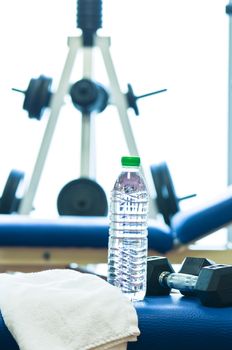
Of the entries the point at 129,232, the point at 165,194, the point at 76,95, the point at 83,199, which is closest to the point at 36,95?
the point at 76,95

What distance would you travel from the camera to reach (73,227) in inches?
111

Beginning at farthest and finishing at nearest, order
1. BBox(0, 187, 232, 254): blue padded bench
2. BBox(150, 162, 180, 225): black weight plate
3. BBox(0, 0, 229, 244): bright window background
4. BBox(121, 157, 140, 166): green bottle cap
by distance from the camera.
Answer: BBox(0, 0, 229, 244): bright window background → BBox(150, 162, 180, 225): black weight plate → BBox(0, 187, 232, 254): blue padded bench → BBox(121, 157, 140, 166): green bottle cap

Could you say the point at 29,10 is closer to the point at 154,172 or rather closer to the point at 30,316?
the point at 154,172

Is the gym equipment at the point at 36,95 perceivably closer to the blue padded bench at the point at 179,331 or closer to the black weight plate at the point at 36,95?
the black weight plate at the point at 36,95

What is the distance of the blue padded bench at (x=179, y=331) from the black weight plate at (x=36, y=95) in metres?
2.35

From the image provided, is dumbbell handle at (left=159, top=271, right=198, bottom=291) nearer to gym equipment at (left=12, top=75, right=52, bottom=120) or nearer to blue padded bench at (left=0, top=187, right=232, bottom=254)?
blue padded bench at (left=0, top=187, right=232, bottom=254)

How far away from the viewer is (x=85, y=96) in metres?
3.32

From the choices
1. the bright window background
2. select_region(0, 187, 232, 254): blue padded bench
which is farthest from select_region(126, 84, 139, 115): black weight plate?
select_region(0, 187, 232, 254): blue padded bench

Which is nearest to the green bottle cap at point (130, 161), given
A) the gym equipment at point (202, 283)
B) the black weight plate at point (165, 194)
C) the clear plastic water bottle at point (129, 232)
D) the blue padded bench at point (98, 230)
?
the clear plastic water bottle at point (129, 232)

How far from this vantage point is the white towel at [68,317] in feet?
3.36

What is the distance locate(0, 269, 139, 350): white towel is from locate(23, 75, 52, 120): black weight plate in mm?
2272

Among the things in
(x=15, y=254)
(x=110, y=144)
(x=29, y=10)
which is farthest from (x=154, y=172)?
(x=29, y=10)

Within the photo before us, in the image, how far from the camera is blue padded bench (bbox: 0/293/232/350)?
1049 mm

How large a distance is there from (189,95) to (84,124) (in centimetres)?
54
